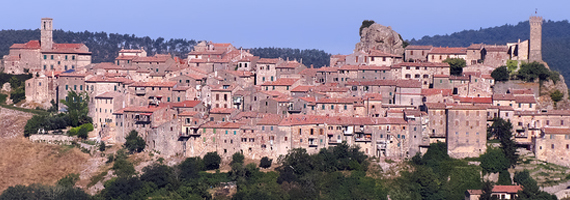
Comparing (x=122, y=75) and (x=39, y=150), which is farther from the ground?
(x=122, y=75)

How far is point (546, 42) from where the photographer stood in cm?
12781

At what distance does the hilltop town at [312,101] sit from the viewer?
2387 inches

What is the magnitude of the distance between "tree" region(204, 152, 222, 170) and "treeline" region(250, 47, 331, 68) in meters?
53.1

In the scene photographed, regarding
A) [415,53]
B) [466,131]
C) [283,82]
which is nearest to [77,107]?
[283,82]

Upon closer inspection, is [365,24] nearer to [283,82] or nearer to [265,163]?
[283,82]

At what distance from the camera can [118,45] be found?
137 metres

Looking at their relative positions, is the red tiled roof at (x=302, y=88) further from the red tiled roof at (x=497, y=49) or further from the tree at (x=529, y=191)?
the tree at (x=529, y=191)

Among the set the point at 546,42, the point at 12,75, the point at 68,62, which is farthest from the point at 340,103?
the point at 546,42

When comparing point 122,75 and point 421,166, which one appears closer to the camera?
point 421,166

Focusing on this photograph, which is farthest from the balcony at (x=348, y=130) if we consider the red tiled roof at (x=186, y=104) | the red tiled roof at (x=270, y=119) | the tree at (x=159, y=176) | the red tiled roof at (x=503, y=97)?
the tree at (x=159, y=176)

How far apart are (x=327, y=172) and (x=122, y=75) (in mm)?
23626

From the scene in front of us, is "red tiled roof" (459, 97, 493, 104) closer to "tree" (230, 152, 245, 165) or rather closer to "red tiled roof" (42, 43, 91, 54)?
"tree" (230, 152, 245, 165)

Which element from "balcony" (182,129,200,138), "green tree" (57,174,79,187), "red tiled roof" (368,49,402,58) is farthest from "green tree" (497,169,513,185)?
"green tree" (57,174,79,187)

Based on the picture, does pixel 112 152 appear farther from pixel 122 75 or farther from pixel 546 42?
pixel 546 42
